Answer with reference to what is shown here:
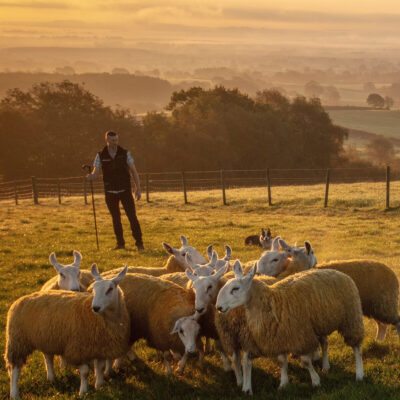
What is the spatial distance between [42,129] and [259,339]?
41.6 meters

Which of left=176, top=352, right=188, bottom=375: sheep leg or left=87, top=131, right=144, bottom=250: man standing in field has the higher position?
left=87, top=131, right=144, bottom=250: man standing in field

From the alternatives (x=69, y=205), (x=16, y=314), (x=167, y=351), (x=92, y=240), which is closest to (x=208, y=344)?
(x=167, y=351)

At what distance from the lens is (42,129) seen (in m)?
44.8

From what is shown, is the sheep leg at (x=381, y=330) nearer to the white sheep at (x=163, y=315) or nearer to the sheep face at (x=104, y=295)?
the white sheep at (x=163, y=315)

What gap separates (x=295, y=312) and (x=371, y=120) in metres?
107

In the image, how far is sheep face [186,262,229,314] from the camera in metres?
6.34

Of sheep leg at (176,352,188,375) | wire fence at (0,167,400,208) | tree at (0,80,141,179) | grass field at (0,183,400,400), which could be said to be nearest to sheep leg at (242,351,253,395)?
grass field at (0,183,400,400)

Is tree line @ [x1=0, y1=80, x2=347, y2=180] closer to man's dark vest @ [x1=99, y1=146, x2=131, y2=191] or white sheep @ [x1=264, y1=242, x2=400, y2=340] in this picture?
man's dark vest @ [x1=99, y1=146, x2=131, y2=191]

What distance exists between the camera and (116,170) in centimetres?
1232

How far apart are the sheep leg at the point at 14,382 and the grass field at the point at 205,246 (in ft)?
0.40

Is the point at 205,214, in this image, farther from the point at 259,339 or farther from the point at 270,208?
the point at 259,339

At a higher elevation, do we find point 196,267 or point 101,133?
point 101,133

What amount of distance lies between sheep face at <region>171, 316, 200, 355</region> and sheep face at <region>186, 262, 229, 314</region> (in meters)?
0.16

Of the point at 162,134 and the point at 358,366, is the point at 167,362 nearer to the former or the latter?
the point at 358,366
